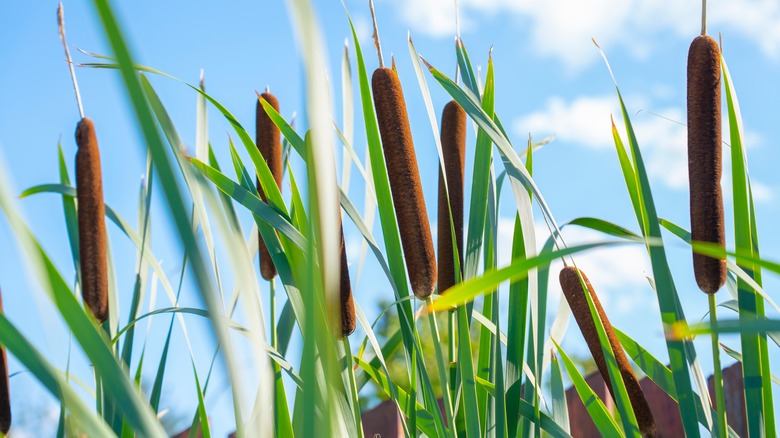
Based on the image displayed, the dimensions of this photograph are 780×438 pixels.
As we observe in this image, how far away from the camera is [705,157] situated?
961 millimetres

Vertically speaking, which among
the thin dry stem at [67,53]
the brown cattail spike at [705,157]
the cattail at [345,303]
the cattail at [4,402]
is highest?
the thin dry stem at [67,53]

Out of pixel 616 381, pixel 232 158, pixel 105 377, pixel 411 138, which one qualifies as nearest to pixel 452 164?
pixel 411 138

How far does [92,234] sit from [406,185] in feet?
2.00

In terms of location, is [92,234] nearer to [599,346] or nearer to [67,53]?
[67,53]

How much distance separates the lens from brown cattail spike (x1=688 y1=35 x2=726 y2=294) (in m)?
0.93

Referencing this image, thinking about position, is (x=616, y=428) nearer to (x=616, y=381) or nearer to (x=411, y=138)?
(x=616, y=381)

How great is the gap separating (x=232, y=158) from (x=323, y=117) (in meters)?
0.87

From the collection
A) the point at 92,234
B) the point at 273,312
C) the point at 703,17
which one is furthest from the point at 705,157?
the point at 92,234

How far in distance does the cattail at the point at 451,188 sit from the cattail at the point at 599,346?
21 cm

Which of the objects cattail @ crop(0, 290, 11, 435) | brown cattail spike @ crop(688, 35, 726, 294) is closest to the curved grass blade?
brown cattail spike @ crop(688, 35, 726, 294)

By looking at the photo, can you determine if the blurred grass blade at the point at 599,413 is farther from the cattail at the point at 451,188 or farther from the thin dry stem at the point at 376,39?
the thin dry stem at the point at 376,39

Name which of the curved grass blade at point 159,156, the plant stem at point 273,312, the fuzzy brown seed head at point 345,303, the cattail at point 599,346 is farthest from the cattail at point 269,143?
the curved grass blade at point 159,156

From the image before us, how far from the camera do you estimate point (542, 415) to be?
3.48 ft

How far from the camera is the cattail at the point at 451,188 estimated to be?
116 cm
